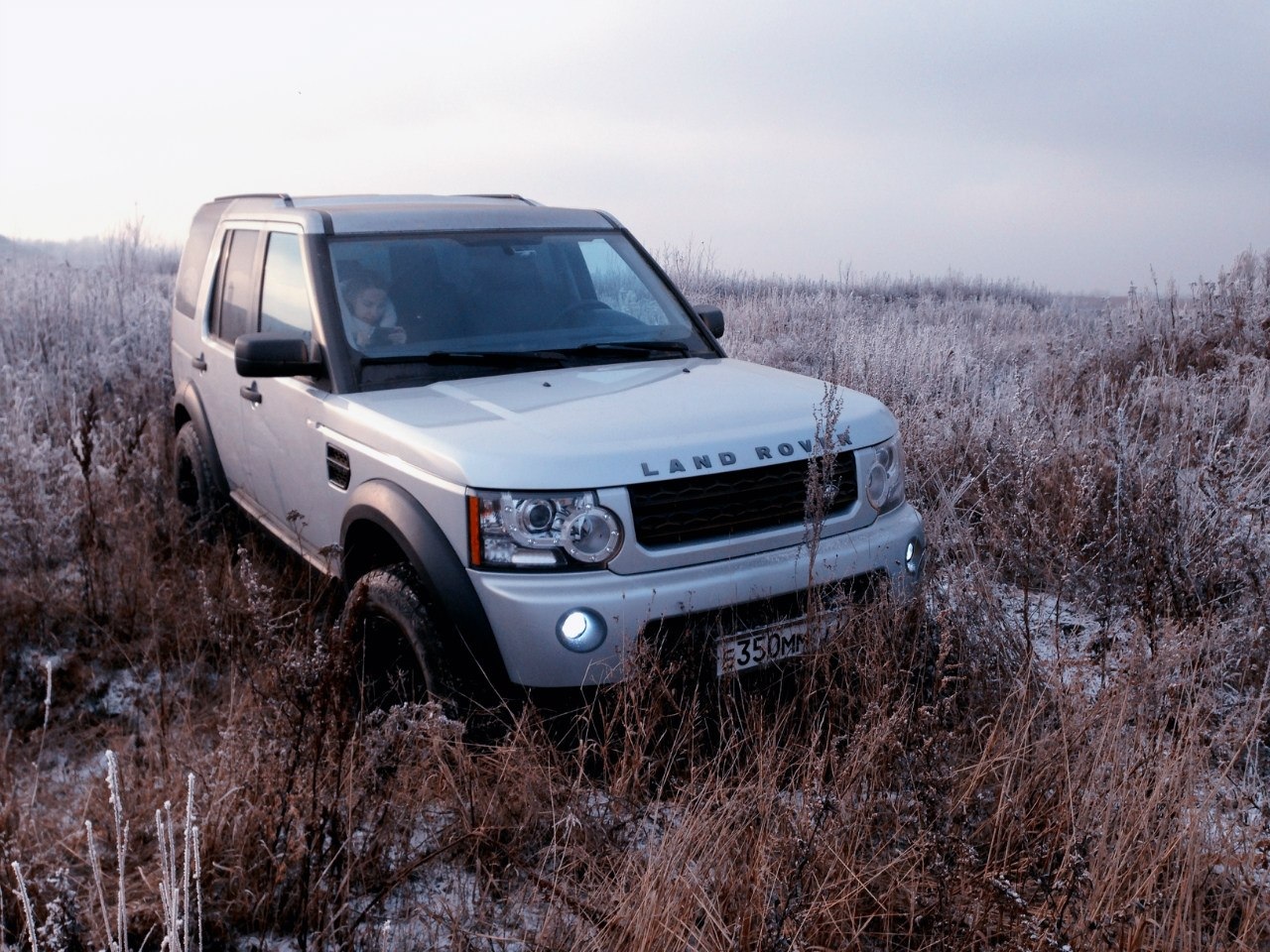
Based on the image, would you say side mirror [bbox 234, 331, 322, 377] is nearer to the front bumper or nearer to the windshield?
the windshield

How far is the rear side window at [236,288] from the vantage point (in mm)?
4895

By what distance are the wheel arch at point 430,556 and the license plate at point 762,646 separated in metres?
0.64

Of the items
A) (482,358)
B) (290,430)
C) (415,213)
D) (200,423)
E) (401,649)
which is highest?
(415,213)

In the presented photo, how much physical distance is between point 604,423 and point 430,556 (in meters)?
0.65

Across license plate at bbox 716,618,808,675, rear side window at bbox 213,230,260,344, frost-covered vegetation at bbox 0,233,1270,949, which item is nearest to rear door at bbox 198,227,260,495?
rear side window at bbox 213,230,260,344

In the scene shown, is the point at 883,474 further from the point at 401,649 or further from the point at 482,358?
the point at 401,649

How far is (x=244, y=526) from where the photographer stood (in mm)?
5656

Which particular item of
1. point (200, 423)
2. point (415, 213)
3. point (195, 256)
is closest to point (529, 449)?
point (415, 213)

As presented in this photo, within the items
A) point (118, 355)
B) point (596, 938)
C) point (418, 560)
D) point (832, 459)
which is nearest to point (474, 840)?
point (596, 938)

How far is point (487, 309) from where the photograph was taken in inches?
163

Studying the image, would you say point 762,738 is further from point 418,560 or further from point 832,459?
point 418,560

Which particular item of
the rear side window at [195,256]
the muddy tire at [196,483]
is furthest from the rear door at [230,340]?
the rear side window at [195,256]

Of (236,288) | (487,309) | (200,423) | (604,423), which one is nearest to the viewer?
(604,423)

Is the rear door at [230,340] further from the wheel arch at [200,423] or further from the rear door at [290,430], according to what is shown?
the rear door at [290,430]
